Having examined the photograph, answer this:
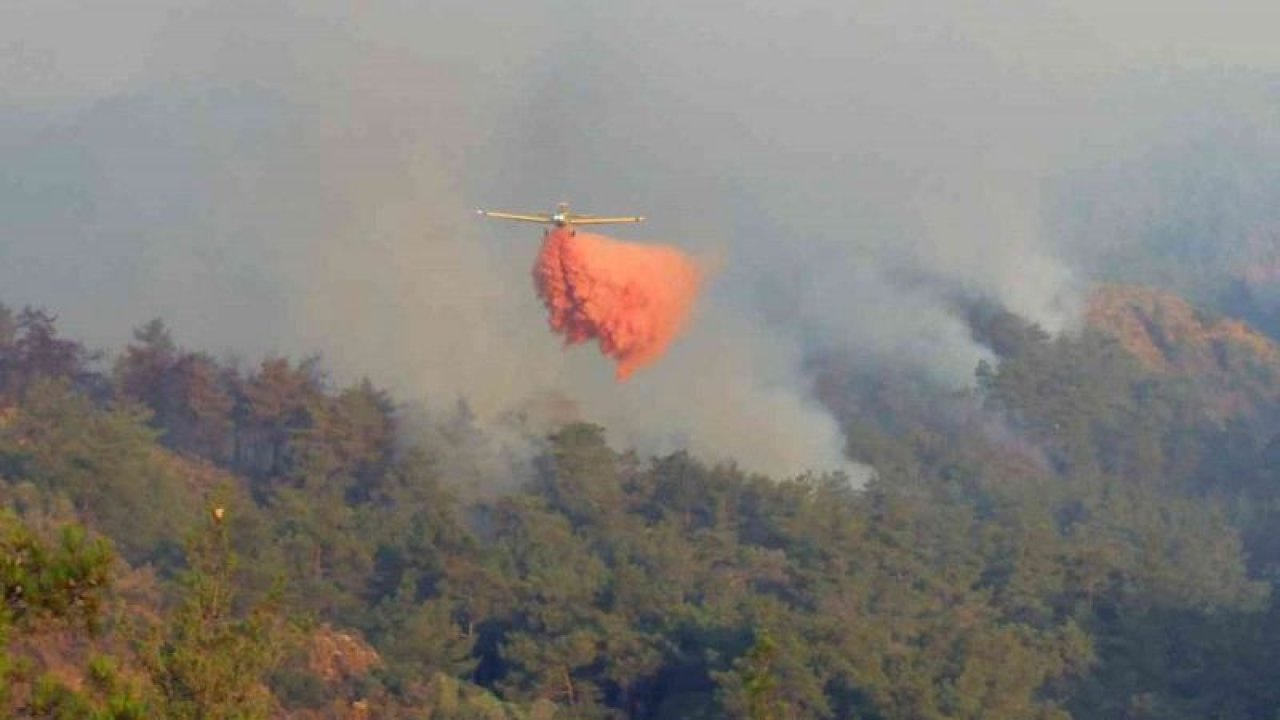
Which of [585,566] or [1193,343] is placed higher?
[1193,343]

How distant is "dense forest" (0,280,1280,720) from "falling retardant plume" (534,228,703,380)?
27.1 ft

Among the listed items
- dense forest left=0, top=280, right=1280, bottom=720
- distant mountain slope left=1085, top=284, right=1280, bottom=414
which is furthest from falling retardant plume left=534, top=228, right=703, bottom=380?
distant mountain slope left=1085, top=284, right=1280, bottom=414

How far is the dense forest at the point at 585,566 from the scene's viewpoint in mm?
64688

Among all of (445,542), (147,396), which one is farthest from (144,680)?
(147,396)

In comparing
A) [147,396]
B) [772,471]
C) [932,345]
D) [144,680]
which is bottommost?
[144,680]

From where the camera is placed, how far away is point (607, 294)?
233 feet

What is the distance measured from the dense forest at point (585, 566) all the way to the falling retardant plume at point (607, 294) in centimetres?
827

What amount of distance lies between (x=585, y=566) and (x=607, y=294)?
1362 cm

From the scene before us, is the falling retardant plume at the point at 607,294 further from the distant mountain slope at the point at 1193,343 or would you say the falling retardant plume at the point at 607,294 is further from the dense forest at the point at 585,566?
the distant mountain slope at the point at 1193,343

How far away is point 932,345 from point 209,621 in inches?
4226

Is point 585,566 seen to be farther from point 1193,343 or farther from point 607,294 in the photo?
point 1193,343

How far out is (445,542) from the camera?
8144 cm

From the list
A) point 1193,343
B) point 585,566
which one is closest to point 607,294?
point 585,566

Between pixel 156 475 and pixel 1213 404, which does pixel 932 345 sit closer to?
pixel 1213 404
